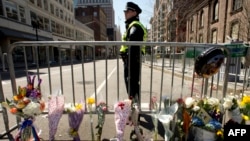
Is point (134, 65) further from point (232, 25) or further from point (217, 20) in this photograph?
point (217, 20)

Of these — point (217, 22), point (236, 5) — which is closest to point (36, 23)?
point (217, 22)

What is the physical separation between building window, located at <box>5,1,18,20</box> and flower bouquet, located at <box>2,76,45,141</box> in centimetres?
2487

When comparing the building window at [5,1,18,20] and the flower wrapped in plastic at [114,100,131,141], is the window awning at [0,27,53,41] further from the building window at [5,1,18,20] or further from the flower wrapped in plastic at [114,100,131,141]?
the flower wrapped in plastic at [114,100,131,141]

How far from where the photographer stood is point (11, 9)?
75.2 ft

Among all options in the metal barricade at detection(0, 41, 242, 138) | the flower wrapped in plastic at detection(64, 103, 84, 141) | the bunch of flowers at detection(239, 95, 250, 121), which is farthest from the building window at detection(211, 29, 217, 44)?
the flower wrapped in plastic at detection(64, 103, 84, 141)

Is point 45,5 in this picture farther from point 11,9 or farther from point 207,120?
point 207,120

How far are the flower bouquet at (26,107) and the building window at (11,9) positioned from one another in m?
24.9

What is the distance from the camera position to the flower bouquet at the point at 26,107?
2070 mm

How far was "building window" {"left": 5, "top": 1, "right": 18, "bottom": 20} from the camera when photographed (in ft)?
72.6

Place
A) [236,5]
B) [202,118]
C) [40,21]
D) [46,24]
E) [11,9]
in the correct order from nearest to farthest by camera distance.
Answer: [202,118] < [236,5] < [11,9] < [40,21] < [46,24]

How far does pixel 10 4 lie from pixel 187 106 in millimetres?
26820

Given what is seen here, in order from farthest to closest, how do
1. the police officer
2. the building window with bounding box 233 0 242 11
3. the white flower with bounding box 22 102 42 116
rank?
the building window with bounding box 233 0 242 11
the police officer
the white flower with bounding box 22 102 42 116

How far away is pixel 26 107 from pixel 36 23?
2920 cm

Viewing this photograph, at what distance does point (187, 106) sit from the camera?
2.28 metres
